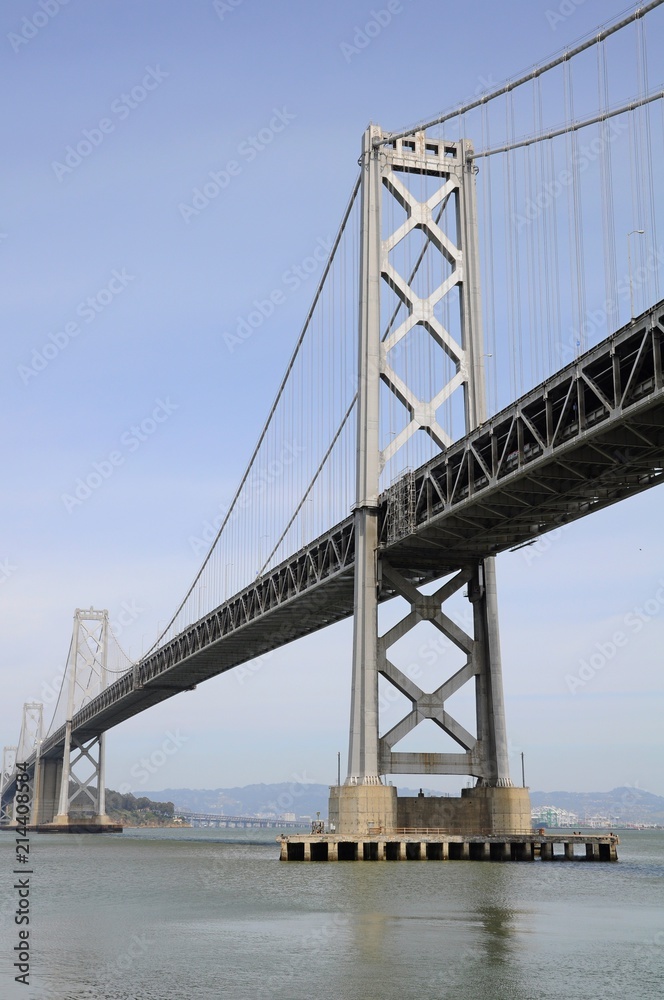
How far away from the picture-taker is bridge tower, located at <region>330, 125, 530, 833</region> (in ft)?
143

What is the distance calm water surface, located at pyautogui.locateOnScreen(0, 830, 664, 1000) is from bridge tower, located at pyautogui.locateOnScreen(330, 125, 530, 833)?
6331 millimetres

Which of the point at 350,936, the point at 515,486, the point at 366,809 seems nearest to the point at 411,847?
the point at 366,809

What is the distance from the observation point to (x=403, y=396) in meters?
47.4

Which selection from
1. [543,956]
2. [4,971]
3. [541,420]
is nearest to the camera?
[4,971]

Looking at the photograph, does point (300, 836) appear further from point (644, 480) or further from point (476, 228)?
point (476, 228)

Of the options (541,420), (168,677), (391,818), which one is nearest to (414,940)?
(541,420)

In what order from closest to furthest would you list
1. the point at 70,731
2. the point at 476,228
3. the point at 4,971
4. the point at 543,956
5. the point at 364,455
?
the point at 4,971
the point at 543,956
the point at 364,455
the point at 476,228
the point at 70,731

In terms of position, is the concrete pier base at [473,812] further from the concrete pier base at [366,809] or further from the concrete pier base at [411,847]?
the concrete pier base at [366,809]

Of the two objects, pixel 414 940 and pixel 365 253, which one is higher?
pixel 365 253

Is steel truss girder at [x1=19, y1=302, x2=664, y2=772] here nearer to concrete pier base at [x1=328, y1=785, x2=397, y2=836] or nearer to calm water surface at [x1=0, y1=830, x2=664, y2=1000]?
concrete pier base at [x1=328, y1=785, x2=397, y2=836]

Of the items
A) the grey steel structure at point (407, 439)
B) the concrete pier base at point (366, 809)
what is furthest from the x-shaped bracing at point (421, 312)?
the concrete pier base at point (366, 809)

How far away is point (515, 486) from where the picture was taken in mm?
37250

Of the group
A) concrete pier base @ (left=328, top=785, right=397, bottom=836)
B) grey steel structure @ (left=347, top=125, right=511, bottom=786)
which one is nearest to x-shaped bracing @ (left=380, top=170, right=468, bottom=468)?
grey steel structure @ (left=347, top=125, right=511, bottom=786)

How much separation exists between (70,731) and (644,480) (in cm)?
9040
